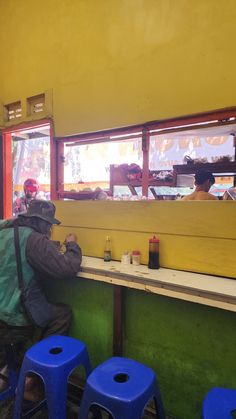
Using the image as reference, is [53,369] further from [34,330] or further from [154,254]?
[154,254]

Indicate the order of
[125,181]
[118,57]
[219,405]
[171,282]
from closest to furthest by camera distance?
[219,405], [171,282], [118,57], [125,181]

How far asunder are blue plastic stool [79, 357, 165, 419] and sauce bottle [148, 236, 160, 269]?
0.67 m

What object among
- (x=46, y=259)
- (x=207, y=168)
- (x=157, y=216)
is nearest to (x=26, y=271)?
(x=46, y=259)

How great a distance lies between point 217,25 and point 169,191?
1292mm

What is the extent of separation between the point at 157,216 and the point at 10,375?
5.23 feet

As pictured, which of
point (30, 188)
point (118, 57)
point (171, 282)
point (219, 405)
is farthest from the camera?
point (30, 188)

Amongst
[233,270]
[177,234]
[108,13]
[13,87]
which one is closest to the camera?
[233,270]

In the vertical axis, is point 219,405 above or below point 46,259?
below

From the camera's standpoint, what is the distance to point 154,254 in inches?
78.7

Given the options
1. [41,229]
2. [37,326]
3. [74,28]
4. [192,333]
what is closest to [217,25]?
[74,28]

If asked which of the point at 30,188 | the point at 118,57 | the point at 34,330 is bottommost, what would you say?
the point at 34,330

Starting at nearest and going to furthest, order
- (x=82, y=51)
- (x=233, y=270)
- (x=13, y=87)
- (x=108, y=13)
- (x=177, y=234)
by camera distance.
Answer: (x=233, y=270), (x=177, y=234), (x=108, y=13), (x=82, y=51), (x=13, y=87)

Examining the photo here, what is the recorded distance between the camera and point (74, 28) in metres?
2.48

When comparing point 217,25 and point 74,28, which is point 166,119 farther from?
point 74,28
